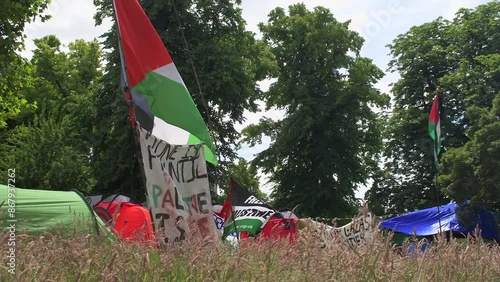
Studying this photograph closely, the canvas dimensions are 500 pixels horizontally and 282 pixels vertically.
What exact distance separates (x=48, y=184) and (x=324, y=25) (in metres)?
16.0

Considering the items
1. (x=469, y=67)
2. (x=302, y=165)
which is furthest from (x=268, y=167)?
(x=469, y=67)

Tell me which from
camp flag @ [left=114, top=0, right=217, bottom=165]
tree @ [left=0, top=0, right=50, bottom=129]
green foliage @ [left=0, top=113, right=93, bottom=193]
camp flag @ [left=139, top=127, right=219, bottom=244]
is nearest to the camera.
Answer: camp flag @ [left=139, top=127, right=219, bottom=244]

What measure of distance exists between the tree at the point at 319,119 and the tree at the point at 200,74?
547 centimetres

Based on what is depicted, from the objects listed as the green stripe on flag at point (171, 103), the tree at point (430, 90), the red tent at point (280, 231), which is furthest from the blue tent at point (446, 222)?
the green stripe on flag at point (171, 103)

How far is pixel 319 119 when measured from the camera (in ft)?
98.4

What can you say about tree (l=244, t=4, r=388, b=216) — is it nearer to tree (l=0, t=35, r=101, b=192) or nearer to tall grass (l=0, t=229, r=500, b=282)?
tree (l=0, t=35, r=101, b=192)

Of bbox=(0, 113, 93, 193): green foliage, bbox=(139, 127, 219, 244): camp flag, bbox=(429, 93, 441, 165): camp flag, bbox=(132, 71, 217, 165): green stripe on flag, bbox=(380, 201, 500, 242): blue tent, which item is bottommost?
bbox=(380, 201, 500, 242): blue tent

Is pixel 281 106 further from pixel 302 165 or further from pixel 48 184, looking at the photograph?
pixel 48 184

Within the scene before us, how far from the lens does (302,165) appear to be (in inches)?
1229

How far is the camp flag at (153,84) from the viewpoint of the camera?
5676mm

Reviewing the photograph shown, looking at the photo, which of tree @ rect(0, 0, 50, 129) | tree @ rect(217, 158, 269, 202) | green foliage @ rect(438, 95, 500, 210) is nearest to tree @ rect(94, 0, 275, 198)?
tree @ rect(217, 158, 269, 202)

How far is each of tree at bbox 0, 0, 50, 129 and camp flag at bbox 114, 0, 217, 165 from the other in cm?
991

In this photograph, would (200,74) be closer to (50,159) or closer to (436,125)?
(50,159)

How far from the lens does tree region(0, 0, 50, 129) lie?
587 inches
